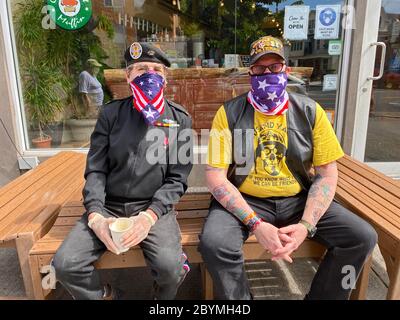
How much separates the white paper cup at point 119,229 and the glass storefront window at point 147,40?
278 centimetres

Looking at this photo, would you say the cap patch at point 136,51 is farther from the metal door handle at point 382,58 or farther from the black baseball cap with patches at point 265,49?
the metal door handle at point 382,58

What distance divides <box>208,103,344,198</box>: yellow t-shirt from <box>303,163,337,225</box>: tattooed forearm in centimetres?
7

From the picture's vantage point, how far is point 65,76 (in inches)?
181

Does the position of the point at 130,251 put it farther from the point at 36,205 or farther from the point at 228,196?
the point at 36,205

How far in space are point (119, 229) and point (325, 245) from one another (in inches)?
46.5

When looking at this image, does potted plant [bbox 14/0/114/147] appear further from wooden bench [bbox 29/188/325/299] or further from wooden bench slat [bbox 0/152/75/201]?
wooden bench [bbox 29/188/325/299]

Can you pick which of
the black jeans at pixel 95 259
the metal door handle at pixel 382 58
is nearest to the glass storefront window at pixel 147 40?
the metal door handle at pixel 382 58

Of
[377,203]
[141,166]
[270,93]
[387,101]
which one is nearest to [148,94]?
[141,166]

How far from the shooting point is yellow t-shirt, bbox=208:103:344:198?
2.28m

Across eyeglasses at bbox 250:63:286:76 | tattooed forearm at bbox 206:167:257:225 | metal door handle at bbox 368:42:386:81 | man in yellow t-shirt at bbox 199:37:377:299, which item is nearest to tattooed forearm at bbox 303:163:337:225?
man in yellow t-shirt at bbox 199:37:377:299

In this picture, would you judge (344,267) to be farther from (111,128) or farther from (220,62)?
(220,62)

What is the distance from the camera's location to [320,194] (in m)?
2.20

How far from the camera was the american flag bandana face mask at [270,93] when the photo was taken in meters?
2.24
